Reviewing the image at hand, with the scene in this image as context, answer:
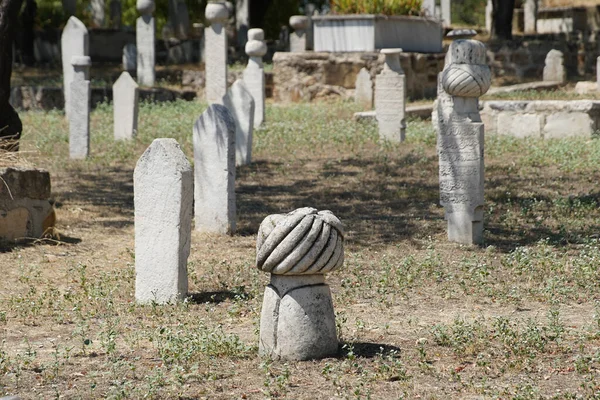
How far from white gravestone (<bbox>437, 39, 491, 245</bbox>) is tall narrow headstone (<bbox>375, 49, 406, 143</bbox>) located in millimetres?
5787

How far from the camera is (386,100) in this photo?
1483 centimetres

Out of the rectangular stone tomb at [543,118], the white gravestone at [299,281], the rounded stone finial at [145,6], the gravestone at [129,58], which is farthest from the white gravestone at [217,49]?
the white gravestone at [299,281]

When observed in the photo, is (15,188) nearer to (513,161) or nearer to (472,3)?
(513,161)

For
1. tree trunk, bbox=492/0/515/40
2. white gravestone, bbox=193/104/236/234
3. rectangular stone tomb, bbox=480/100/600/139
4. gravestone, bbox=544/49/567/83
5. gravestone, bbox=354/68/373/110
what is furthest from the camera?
tree trunk, bbox=492/0/515/40

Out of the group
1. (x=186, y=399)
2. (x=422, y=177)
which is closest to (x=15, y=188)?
(x=186, y=399)

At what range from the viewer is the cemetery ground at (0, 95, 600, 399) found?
5.20 metres

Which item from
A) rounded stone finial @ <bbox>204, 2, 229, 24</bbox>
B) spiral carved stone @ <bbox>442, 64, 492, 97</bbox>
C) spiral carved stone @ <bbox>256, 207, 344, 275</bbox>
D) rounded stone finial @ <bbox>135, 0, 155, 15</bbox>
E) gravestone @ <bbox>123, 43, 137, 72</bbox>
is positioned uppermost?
→ rounded stone finial @ <bbox>135, 0, 155, 15</bbox>

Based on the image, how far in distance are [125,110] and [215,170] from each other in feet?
20.7

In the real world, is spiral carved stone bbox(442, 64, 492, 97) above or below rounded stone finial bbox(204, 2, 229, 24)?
below

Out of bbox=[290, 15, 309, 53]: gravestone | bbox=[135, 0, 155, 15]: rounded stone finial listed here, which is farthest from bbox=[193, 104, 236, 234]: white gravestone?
bbox=[290, 15, 309, 53]: gravestone

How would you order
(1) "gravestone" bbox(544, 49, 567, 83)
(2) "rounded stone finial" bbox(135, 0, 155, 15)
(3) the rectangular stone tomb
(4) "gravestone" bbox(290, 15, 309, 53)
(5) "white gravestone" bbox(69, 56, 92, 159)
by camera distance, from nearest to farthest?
(5) "white gravestone" bbox(69, 56, 92, 159), (3) the rectangular stone tomb, (2) "rounded stone finial" bbox(135, 0, 155, 15), (1) "gravestone" bbox(544, 49, 567, 83), (4) "gravestone" bbox(290, 15, 309, 53)

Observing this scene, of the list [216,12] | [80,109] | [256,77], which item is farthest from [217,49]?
[80,109]

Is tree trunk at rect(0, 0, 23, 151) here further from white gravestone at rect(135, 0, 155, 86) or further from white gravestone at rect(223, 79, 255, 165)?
white gravestone at rect(135, 0, 155, 86)

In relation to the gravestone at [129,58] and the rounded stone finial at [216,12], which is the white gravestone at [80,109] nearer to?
the rounded stone finial at [216,12]
